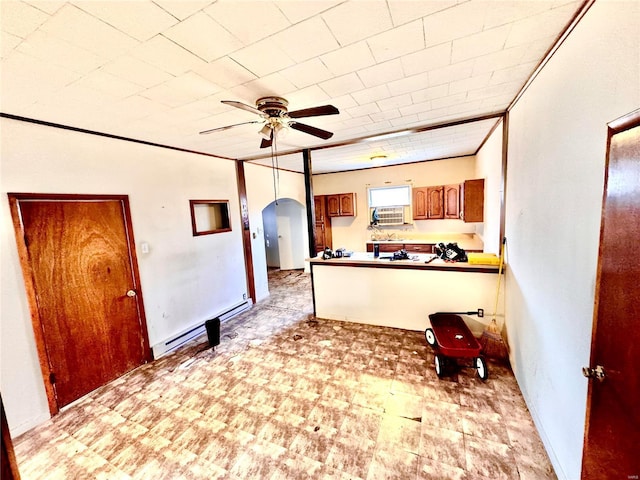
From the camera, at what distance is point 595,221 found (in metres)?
1.17

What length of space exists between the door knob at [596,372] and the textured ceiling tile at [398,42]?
5.96ft

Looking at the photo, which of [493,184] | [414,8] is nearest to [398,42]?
[414,8]

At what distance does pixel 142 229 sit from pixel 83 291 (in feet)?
2.82

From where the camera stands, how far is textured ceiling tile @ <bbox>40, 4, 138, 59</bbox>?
1.17 metres

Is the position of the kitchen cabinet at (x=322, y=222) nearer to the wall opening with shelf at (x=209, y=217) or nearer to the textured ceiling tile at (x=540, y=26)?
the wall opening with shelf at (x=209, y=217)

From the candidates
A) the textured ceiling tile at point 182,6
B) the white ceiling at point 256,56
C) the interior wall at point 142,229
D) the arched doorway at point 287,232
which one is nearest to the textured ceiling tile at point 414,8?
the white ceiling at point 256,56

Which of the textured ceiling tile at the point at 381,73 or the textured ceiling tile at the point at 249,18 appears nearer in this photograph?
the textured ceiling tile at the point at 249,18

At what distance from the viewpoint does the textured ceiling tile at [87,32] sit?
117cm

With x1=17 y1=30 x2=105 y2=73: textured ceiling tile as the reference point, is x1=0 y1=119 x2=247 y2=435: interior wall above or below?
below

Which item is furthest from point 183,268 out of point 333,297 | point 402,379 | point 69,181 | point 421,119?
point 421,119

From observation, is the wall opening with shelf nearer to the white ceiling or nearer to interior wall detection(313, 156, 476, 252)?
the white ceiling

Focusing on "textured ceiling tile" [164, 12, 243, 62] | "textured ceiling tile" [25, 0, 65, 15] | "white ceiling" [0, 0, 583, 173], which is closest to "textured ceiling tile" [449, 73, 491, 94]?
"white ceiling" [0, 0, 583, 173]

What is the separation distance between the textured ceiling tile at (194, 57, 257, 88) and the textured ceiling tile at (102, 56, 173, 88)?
9.9 inches

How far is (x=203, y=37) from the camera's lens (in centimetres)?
137
